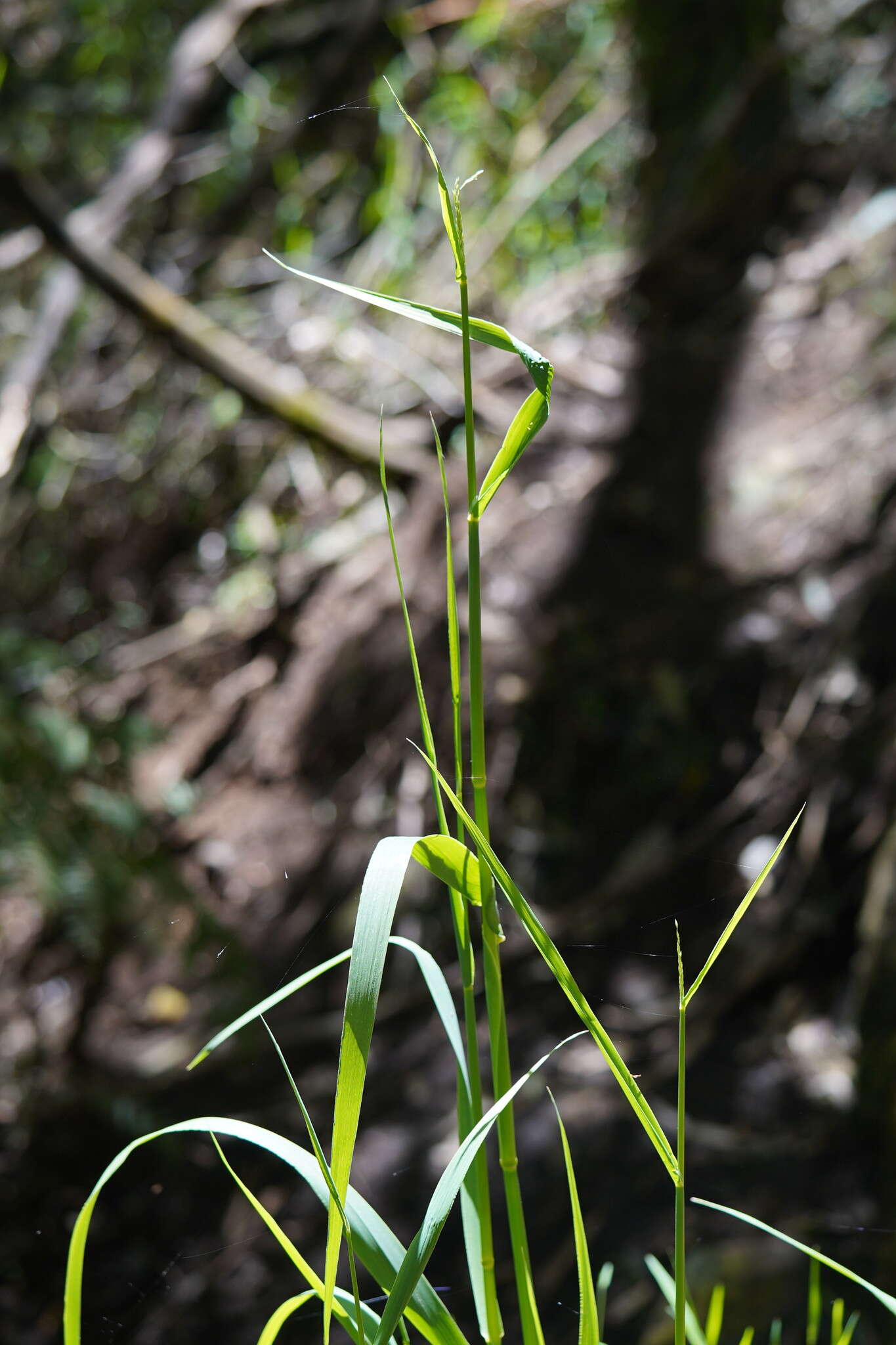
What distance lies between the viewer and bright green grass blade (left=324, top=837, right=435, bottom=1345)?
0.37 meters

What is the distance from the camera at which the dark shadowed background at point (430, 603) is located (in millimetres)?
763

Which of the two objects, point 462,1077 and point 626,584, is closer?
A: point 462,1077

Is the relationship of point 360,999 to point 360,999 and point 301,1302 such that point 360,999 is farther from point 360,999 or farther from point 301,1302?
point 301,1302

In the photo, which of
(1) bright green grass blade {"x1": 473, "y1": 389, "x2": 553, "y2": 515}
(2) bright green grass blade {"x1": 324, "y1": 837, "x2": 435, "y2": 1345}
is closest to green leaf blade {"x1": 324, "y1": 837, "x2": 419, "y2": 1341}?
(2) bright green grass blade {"x1": 324, "y1": 837, "x2": 435, "y2": 1345}

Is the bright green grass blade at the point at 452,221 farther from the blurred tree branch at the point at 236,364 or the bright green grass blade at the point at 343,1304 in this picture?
the blurred tree branch at the point at 236,364

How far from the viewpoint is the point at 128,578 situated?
2.16 meters

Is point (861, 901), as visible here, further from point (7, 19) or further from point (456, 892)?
point (7, 19)

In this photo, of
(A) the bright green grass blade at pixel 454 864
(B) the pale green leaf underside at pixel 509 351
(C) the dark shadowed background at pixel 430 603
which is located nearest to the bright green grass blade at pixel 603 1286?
(C) the dark shadowed background at pixel 430 603

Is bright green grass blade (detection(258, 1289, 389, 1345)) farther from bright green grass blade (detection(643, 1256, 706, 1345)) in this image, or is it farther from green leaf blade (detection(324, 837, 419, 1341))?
bright green grass blade (detection(643, 1256, 706, 1345))

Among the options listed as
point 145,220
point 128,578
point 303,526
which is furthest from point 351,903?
point 145,220

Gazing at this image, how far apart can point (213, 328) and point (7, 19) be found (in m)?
1.15

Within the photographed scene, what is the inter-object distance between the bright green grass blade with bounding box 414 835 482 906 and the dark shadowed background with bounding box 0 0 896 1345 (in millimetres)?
158

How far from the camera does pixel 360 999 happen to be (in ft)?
1.20

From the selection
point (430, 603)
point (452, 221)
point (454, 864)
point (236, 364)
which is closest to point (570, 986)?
A: point (454, 864)
